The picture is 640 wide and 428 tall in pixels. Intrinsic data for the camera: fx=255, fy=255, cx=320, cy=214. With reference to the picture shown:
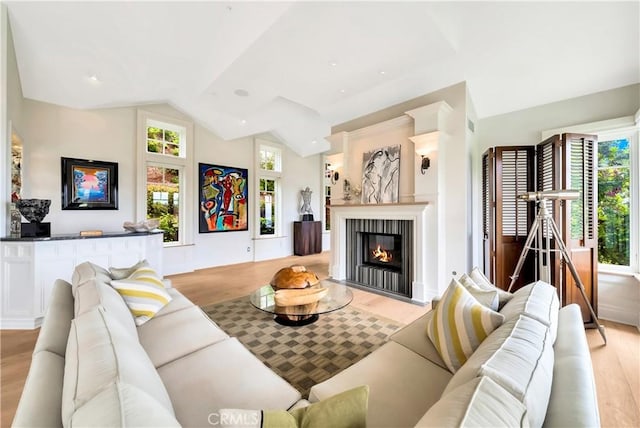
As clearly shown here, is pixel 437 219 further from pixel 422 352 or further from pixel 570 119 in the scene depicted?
pixel 422 352

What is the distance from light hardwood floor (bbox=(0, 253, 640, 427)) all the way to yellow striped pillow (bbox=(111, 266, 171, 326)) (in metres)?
0.80

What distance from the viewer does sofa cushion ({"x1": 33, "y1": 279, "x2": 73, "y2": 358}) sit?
3.29ft

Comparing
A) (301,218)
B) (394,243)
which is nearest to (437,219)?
(394,243)

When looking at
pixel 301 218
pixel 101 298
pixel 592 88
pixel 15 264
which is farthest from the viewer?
A: pixel 301 218

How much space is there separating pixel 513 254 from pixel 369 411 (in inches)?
124

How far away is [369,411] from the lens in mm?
1007

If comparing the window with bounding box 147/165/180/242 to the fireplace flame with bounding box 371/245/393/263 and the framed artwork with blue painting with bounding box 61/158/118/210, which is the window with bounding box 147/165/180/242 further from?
the fireplace flame with bounding box 371/245/393/263

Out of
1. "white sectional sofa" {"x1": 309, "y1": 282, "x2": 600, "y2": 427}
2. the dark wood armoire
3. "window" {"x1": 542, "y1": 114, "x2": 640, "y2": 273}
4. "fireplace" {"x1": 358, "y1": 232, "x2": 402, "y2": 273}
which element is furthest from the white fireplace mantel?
"white sectional sofa" {"x1": 309, "y1": 282, "x2": 600, "y2": 427}

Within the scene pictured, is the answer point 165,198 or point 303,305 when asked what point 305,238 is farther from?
point 303,305

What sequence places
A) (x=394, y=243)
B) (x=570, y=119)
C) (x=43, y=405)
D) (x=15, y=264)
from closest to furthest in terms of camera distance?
(x=43, y=405)
(x=15, y=264)
(x=570, y=119)
(x=394, y=243)

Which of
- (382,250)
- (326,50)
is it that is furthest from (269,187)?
(326,50)

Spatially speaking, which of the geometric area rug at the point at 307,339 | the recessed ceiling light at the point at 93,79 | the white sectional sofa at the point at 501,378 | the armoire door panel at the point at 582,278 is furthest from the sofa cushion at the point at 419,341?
the recessed ceiling light at the point at 93,79

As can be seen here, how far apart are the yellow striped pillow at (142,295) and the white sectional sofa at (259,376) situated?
214 millimetres

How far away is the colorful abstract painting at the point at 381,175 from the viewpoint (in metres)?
3.93
